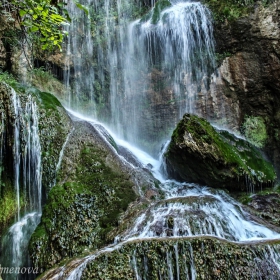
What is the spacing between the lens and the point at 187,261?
3.65m

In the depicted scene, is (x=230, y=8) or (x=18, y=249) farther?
(x=230, y=8)

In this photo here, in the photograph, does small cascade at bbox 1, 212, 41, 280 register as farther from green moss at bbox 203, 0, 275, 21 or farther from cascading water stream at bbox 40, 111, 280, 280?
green moss at bbox 203, 0, 275, 21

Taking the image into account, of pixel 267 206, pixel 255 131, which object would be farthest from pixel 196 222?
pixel 255 131

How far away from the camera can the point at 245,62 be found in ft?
31.8

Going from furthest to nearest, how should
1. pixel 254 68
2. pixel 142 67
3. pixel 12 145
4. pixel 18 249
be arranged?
pixel 142 67
pixel 254 68
pixel 12 145
pixel 18 249

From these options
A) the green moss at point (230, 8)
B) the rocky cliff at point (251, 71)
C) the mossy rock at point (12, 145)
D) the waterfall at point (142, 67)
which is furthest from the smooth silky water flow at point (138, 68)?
the rocky cliff at point (251, 71)

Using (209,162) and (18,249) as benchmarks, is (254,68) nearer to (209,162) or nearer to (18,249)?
(209,162)

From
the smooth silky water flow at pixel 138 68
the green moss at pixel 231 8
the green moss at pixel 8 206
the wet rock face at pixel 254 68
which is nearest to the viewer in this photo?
the green moss at pixel 8 206

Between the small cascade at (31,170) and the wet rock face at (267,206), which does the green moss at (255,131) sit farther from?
the small cascade at (31,170)

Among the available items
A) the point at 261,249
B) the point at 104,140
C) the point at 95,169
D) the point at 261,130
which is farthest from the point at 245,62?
the point at 261,249

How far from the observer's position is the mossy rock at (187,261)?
3541 millimetres

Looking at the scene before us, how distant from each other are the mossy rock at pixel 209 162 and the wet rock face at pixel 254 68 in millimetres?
2963

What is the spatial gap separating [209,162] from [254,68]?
4.95 meters

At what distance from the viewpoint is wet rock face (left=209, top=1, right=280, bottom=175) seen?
30.3 ft
